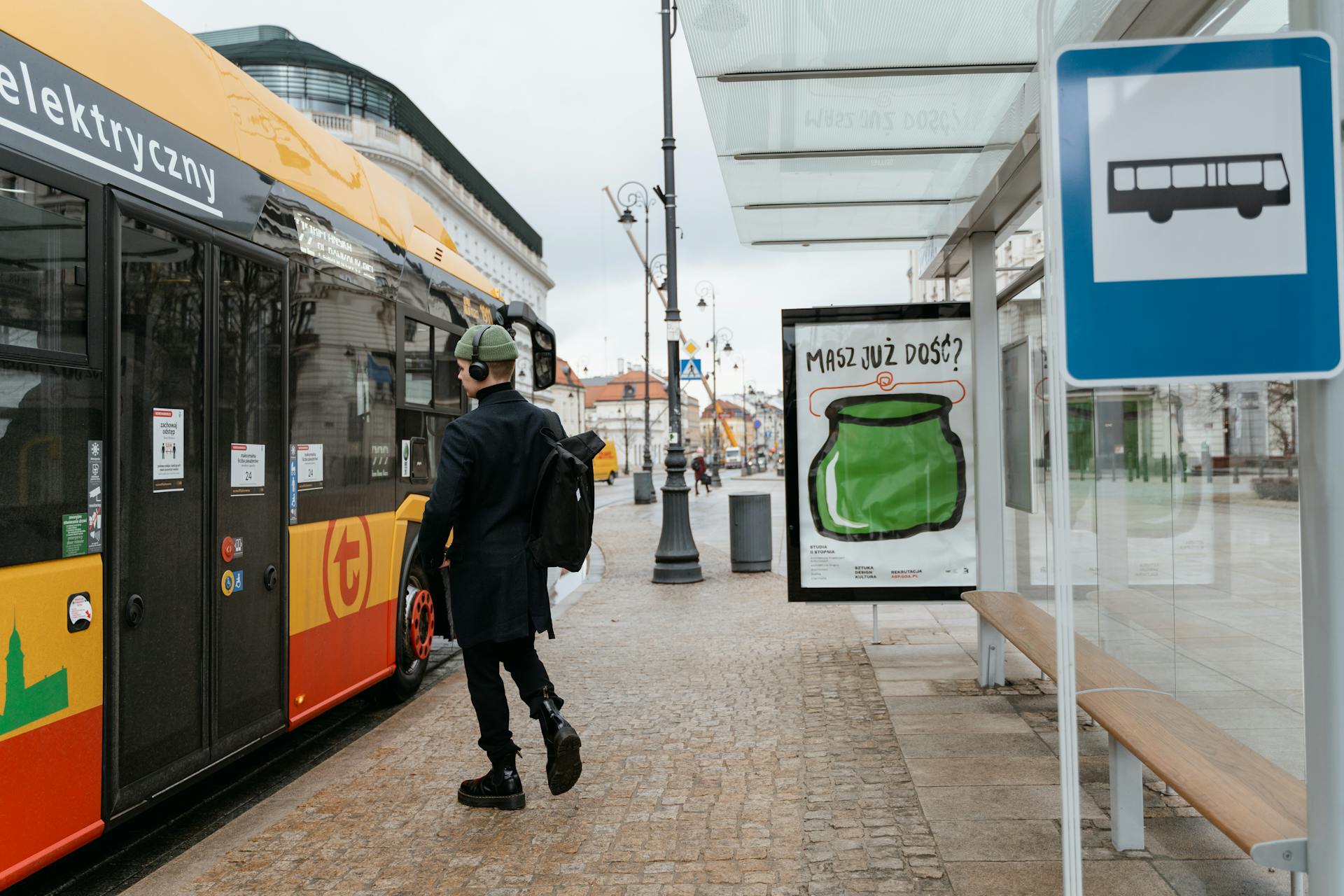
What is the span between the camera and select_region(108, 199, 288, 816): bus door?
3.96 meters

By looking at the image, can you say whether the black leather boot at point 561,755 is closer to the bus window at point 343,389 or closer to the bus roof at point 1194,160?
the bus window at point 343,389

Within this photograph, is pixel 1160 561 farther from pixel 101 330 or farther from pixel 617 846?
pixel 101 330

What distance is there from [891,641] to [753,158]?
13.3 ft

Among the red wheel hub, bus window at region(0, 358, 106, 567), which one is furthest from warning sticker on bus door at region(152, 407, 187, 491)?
the red wheel hub

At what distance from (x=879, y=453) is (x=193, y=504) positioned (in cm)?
473

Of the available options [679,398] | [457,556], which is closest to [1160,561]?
[457,556]

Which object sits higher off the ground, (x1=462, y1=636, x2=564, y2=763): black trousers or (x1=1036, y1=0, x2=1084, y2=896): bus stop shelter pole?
(x1=1036, y1=0, x2=1084, y2=896): bus stop shelter pole

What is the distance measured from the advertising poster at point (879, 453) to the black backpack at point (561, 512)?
3.05m

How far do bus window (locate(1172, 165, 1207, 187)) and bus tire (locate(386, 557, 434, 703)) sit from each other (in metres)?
5.52

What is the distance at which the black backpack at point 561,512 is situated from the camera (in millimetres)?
4641

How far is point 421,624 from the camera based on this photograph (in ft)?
24.2

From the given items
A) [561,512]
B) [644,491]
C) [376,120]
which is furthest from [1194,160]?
[376,120]

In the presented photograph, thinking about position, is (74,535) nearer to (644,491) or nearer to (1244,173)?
(1244,173)

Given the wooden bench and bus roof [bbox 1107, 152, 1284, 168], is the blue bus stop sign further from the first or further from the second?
the wooden bench
